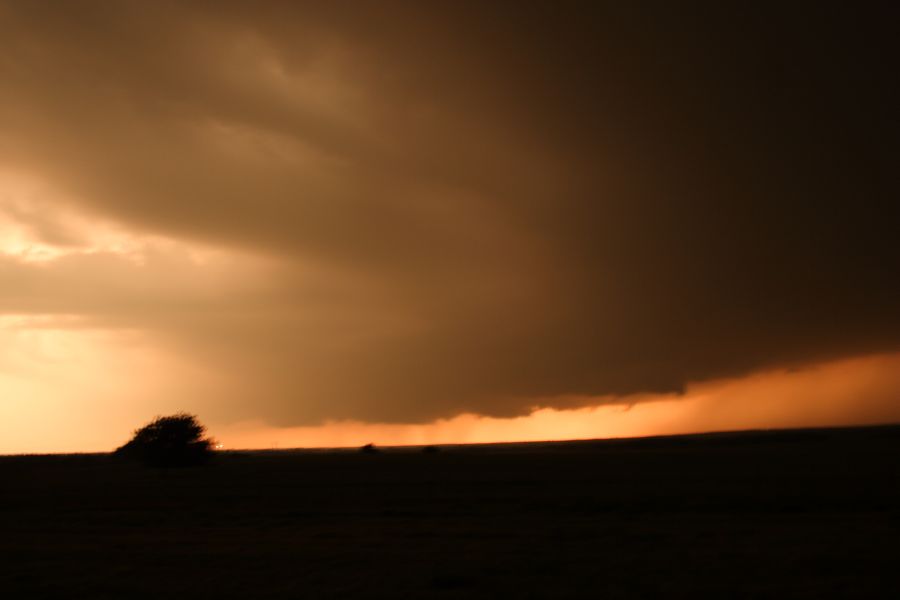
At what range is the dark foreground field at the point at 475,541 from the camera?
14.9m

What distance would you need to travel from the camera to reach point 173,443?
256 feet

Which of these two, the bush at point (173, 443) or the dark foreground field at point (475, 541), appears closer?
the dark foreground field at point (475, 541)

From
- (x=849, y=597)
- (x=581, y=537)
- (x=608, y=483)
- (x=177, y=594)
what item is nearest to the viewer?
(x=849, y=597)

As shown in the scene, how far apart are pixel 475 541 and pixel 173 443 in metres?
65.2

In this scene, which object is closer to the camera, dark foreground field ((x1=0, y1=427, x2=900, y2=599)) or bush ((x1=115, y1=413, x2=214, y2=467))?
dark foreground field ((x1=0, y1=427, x2=900, y2=599))

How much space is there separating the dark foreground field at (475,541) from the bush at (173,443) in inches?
1553

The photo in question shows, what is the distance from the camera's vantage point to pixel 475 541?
20734mm

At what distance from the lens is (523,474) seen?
163 ft

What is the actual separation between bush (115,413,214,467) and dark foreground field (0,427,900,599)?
129 feet

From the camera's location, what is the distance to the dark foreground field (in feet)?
48.8

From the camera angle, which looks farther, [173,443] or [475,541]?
[173,443]

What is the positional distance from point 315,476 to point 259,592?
40.9 m

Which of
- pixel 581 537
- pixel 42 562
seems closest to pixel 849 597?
pixel 581 537

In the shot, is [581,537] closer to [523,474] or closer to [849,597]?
[849,597]
